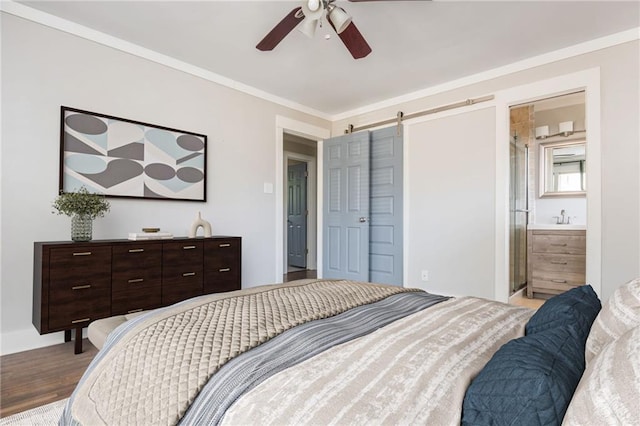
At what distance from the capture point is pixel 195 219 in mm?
3230

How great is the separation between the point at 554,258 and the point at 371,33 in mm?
3309

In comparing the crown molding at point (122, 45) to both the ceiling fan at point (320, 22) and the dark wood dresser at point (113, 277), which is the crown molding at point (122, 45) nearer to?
the ceiling fan at point (320, 22)

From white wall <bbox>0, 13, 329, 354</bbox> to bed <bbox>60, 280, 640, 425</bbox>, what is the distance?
1.97m

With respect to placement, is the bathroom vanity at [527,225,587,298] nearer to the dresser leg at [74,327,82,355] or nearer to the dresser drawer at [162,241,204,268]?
the dresser drawer at [162,241,204,268]

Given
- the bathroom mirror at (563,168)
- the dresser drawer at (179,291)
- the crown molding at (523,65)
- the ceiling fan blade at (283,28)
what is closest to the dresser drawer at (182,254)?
the dresser drawer at (179,291)

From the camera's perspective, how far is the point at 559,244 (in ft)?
12.7

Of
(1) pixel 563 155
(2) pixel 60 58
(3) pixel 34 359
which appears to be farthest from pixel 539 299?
(2) pixel 60 58

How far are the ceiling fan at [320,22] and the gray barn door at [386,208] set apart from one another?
196 centimetres

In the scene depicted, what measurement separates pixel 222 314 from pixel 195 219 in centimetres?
231

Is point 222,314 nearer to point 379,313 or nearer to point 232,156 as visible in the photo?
point 379,313

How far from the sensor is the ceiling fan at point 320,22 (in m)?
2.00

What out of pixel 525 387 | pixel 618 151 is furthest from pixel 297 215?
pixel 525 387

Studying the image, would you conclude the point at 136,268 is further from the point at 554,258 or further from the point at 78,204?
the point at 554,258

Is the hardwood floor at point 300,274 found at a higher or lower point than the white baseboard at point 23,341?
lower
